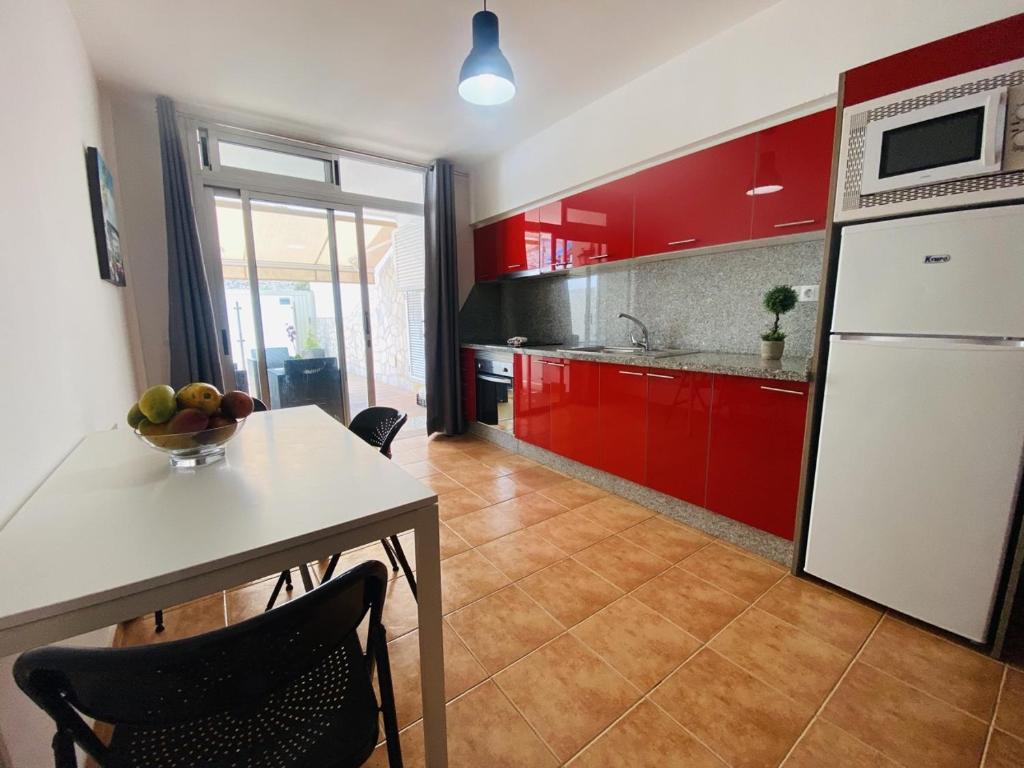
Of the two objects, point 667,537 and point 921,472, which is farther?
point 667,537

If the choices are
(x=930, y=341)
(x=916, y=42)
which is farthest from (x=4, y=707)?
(x=916, y=42)

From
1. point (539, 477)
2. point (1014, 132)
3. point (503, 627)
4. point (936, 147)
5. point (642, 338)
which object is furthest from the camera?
point (539, 477)

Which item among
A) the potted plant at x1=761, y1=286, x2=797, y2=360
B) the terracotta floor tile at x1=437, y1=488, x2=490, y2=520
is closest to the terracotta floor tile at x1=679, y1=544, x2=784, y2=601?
the potted plant at x1=761, y1=286, x2=797, y2=360

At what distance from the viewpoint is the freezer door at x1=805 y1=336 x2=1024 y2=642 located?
138 centimetres

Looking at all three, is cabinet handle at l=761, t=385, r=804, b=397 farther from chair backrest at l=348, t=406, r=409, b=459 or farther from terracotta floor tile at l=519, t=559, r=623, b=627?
chair backrest at l=348, t=406, r=409, b=459

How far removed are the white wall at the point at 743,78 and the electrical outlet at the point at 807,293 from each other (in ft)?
2.77

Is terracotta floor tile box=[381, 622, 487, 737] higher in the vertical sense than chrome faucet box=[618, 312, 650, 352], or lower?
lower

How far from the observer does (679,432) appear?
7.73 feet

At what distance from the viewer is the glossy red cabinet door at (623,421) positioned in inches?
101

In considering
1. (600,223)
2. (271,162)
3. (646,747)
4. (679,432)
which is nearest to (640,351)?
(679,432)

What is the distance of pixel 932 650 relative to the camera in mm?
1505

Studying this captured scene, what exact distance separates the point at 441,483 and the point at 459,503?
397 mm

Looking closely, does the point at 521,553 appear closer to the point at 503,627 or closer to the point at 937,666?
the point at 503,627

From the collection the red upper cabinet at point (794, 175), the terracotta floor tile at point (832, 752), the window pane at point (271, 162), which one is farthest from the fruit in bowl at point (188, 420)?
the window pane at point (271, 162)
